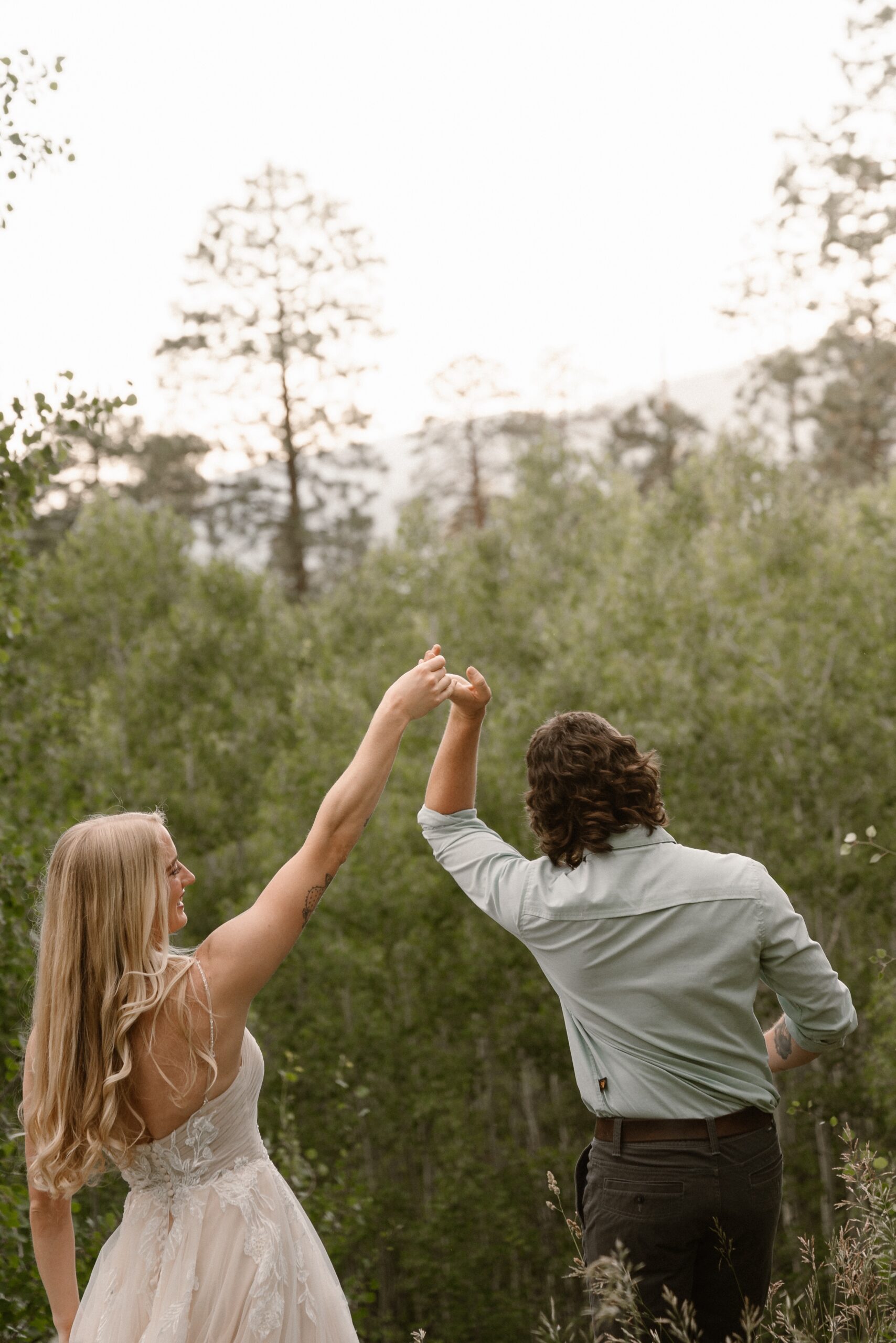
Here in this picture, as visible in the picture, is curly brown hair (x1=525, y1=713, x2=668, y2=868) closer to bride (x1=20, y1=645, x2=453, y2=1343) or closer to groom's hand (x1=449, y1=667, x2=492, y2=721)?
groom's hand (x1=449, y1=667, x2=492, y2=721)

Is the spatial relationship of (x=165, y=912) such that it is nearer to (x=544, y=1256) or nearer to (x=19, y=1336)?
(x=19, y=1336)

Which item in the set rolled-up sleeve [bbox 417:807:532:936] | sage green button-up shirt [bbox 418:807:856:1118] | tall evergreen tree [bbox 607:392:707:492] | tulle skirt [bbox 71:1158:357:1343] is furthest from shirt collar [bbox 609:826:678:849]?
tall evergreen tree [bbox 607:392:707:492]

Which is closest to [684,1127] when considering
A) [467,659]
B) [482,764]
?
[482,764]

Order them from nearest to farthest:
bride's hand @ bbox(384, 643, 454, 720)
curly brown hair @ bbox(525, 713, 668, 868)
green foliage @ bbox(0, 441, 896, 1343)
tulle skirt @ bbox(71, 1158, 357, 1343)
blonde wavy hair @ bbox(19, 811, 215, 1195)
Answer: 1. blonde wavy hair @ bbox(19, 811, 215, 1195)
2. tulle skirt @ bbox(71, 1158, 357, 1343)
3. bride's hand @ bbox(384, 643, 454, 720)
4. curly brown hair @ bbox(525, 713, 668, 868)
5. green foliage @ bbox(0, 441, 896, 1343)

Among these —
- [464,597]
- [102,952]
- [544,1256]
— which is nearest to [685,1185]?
[102,952]

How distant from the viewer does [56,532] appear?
85.6ft

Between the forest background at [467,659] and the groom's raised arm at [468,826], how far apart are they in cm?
937

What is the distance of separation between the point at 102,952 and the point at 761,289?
2755cm

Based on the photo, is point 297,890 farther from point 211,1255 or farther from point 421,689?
point 211,1255

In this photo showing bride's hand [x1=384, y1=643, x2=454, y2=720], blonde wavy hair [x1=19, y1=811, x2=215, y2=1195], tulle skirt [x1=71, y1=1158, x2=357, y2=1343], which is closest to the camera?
blonde wavy hair [x1=19, y1=811, x2=215, y2=1195]

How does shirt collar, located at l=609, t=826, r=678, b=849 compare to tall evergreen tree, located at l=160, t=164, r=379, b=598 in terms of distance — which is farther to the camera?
tall evergreen tree, located at l=160, t=164, r=379, b=598

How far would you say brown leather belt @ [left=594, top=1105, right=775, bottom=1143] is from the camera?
2467 millimetres

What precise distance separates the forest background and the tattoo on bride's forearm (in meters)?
9.53

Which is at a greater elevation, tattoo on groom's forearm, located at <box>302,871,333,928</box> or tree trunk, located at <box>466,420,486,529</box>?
tree trunk, located at <box>466,420,486,529</box>
